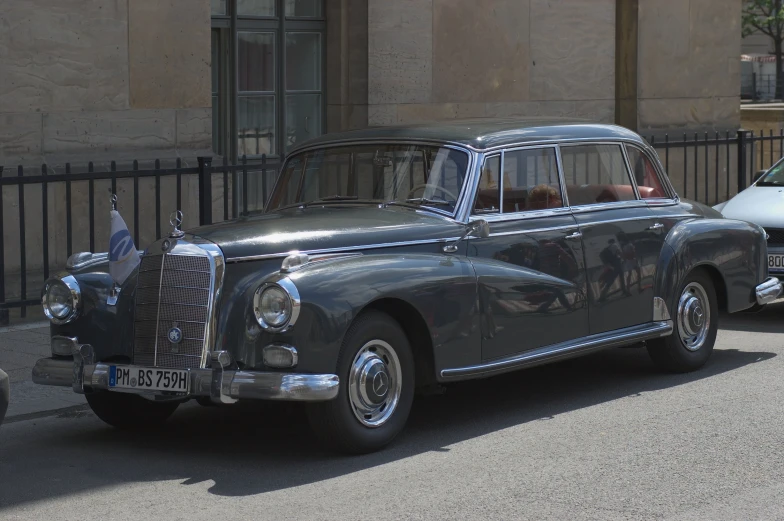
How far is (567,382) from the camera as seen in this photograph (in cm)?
870

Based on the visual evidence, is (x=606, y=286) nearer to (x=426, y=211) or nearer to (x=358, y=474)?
(x=426, y=211)

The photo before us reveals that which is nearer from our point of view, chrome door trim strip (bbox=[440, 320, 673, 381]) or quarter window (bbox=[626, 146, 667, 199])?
chrome door trim strip (bbox=[440, 320, 673, 381])

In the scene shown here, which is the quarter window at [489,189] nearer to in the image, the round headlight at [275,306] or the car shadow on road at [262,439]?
the car shadow on road at [262,439]

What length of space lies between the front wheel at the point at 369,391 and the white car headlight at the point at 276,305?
0.37 meters

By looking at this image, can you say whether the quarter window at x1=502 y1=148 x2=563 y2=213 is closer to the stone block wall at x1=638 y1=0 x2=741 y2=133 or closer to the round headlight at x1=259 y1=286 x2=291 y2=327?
the round headlight at x1=259 y1=286 x2=291 y2=327

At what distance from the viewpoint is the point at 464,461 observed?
6.55 m

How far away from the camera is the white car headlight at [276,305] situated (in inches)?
247

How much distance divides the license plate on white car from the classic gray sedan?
1882 mm

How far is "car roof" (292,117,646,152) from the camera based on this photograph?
776 cm

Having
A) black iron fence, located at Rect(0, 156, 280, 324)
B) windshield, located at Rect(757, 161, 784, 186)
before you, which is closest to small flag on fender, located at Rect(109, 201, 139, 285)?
black iron fence, located at Rect(0, 156, 280, 324)

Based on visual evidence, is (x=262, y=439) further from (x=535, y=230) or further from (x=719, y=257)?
(x=719, y=257)

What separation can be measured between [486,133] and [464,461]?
2224 millimetres

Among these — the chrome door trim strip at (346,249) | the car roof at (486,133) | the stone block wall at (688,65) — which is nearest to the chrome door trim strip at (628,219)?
the car roof at (486,133)

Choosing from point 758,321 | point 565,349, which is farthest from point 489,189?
point 758,321
